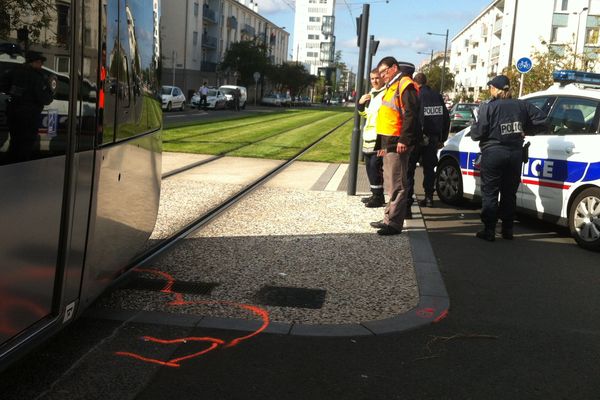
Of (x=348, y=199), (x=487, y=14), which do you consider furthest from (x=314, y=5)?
(x=348, y=199)

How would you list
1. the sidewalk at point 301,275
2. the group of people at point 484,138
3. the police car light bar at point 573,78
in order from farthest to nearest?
the police car light bar at point 573,78, the group of people at point 484,138, the sidewalk at point 301,275

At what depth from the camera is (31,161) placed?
2.66 m

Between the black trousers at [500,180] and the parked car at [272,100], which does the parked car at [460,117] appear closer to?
the black trousers at [500,180]

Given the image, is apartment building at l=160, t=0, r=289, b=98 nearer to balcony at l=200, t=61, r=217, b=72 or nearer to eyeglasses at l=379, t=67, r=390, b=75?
balcony at l=200, t=61, r=217, b=72

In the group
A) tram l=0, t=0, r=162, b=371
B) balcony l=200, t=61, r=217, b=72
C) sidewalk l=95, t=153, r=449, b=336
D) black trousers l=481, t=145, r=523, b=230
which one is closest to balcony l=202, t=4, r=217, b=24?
balcony l=200, t=61, r=217, b=72

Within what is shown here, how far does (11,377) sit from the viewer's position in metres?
3.35

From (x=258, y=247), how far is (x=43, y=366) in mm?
3033

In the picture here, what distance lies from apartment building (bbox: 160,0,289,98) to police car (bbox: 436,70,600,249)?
44675mm

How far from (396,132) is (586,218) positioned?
7.23ft

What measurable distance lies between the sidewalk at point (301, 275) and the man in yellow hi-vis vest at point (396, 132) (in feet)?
0.98

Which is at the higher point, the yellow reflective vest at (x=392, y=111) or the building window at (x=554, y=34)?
the building window at (x=554, y=34)

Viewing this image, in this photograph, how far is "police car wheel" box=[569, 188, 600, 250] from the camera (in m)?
6.80

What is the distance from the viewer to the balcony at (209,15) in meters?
67.2

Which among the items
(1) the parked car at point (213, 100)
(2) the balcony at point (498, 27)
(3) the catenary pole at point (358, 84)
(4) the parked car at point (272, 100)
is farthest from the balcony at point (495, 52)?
(3) the catenary pole at point (358, 84)
